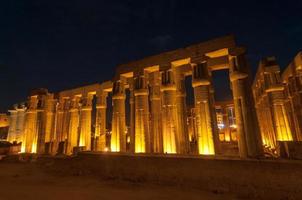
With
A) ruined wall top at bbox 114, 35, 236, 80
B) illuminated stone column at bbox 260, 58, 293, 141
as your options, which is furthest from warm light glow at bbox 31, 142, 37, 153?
illuminated stone column at bbox 260, 58, 293, 141

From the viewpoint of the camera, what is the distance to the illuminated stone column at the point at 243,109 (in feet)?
27.2

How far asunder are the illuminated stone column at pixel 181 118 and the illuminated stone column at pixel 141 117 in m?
2.07

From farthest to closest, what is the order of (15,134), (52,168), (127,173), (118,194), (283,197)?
1. (15,134)
2. (52,168)
3. (127,173)
4. (118,194)
5. (283,197)

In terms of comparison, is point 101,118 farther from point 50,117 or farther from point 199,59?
point 199,59

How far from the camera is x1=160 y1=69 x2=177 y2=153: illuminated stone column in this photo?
1125cm

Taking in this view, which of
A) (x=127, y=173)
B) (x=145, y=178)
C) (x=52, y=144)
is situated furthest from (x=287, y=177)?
(x=52, y=144)

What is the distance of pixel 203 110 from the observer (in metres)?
9.91

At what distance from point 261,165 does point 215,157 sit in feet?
5.95

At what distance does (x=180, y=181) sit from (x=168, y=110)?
451cm

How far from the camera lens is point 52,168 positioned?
43.6 ft

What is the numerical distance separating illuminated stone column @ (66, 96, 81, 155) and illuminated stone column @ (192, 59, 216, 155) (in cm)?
1302

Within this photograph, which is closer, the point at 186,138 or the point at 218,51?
the point at 218,51

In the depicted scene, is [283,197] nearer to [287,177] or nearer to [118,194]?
[287,177]

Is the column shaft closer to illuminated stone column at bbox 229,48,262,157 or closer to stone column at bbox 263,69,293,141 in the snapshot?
illuminated stone column at bbox 229,48,262,157
